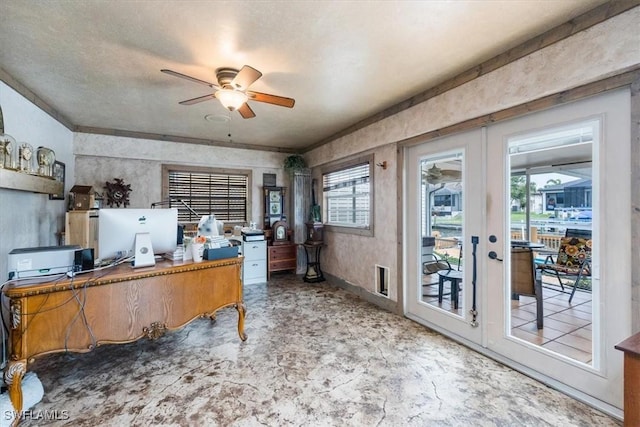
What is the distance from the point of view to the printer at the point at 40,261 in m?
2.05

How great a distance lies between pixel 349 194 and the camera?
4.89m

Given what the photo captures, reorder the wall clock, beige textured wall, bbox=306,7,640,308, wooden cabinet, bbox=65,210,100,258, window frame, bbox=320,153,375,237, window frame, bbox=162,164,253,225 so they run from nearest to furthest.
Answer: beige textured wall, bbox=306,7,640,308 < wooden cabinet, bbox=65,210,100,258 < window frame, bbox=320,153,375,237 < the wall clock < window frame, bbox=162,164,253,225

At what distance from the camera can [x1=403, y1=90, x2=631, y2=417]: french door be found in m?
1.92

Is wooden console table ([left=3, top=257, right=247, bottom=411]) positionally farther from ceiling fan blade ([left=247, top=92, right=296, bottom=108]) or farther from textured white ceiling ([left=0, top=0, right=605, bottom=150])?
textured white ceiling ([left=0, top=0, right=605, bottom=150])

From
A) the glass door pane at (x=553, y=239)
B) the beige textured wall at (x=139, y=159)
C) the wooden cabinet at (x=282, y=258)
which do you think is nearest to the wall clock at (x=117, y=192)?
the beige textured wall at (x=139, y=159)

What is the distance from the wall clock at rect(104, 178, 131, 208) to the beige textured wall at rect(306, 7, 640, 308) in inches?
138

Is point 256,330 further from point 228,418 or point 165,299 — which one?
point 228,418

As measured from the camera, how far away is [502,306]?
2.59m

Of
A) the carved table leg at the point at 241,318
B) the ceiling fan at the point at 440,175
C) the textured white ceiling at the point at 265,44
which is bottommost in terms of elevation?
the carved table leg at the point at 241,318

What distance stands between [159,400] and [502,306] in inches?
114

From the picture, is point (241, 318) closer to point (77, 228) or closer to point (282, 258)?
point (77, 228)

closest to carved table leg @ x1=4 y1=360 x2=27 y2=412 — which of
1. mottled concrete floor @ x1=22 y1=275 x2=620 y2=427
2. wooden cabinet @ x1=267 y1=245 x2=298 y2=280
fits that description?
mottled concrete floor @ x1=22 y1=275 x2=620 y2=427

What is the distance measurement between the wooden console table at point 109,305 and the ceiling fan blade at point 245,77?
64.7 inches

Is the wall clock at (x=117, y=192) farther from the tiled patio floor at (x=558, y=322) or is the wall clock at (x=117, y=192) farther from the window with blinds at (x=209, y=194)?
the tiled patio floor at (x=558, y=322)
